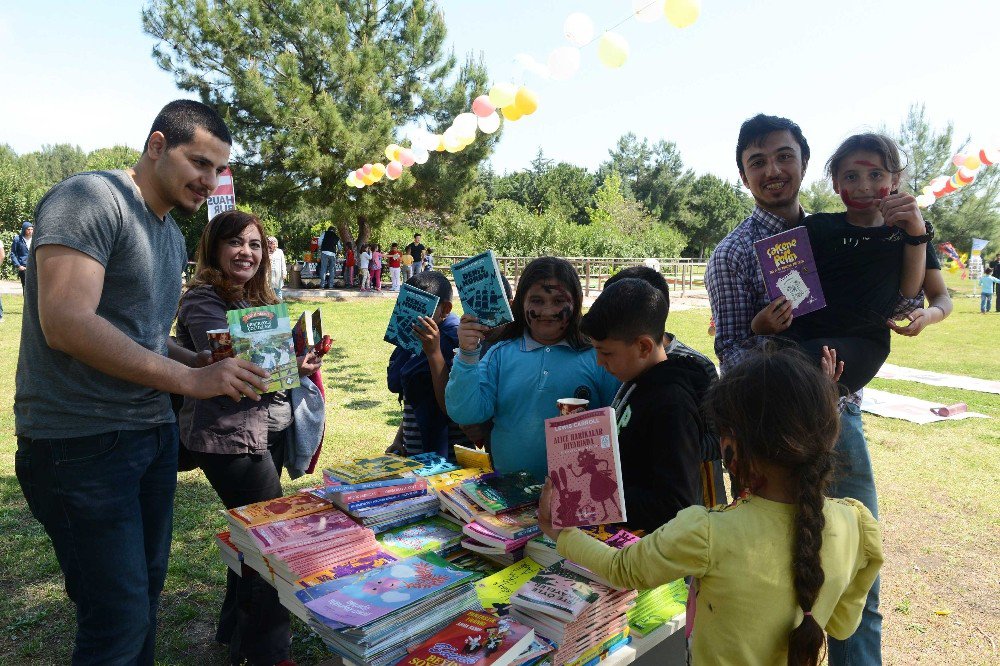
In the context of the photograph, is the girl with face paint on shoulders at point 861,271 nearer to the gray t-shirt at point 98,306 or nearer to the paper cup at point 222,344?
the paper cup at point 222,344

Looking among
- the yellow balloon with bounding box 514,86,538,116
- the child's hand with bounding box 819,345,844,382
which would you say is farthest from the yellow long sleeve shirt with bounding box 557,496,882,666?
the yellow balloon with bounding box 514,86,538,116

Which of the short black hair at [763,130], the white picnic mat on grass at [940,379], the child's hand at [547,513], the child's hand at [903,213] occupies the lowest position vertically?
the white picnic mat on grass at [940,379]

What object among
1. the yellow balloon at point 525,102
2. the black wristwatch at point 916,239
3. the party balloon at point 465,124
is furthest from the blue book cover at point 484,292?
the party balloon at point 465,124

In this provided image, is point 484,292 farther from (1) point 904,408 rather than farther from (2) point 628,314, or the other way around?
(1) point 904,408

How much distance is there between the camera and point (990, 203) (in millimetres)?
28703

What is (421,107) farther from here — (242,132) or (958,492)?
(958,492)

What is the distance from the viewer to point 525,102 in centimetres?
677

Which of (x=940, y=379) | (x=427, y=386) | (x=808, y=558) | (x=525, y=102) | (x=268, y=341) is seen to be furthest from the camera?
(x=940, y=379)

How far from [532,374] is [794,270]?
0.97m

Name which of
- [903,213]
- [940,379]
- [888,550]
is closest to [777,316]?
[903,213]

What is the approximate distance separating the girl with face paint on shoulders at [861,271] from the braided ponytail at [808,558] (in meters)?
0.74

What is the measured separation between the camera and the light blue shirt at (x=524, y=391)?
7.85 ft

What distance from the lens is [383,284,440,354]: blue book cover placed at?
8.82 ft

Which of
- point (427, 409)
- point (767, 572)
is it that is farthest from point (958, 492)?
point (767, 572)
